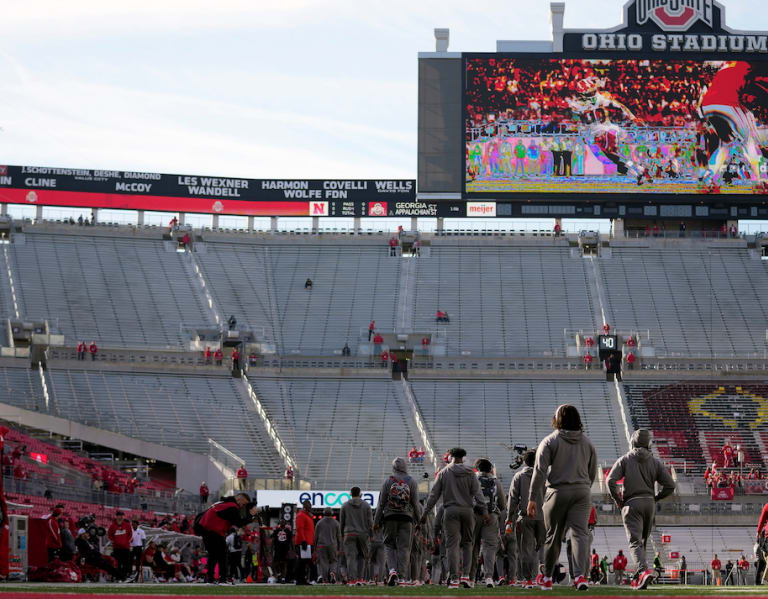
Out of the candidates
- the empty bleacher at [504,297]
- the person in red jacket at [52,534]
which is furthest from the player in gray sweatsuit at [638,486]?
the empty bleacher at [504,297]

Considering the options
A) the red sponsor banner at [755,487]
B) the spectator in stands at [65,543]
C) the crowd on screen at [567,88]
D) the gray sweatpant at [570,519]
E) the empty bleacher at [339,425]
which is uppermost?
the crowd on screen at [567,88]

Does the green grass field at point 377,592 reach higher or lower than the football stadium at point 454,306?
lower

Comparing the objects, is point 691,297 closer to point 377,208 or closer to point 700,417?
point 700,417

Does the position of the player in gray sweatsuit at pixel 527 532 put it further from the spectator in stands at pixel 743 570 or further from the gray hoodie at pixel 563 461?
the spectator in stands at pixel 743 570

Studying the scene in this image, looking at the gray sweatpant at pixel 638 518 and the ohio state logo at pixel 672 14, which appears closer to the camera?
the gray sweatpant at pixel 638 518

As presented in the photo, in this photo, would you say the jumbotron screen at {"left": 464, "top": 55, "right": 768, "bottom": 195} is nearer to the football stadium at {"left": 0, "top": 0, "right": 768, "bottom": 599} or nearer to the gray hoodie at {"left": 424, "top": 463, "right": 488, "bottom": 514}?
the football stadium at {"left": 0, "top": 0, "right": 768, "bottom": 599}

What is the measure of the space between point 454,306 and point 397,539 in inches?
1685

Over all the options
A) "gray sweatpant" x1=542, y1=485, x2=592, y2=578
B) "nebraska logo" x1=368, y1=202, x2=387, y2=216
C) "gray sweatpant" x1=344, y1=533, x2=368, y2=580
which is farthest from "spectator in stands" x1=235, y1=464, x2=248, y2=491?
"gray sweatpant" x1=542, y1=485, x2=592, y2=578

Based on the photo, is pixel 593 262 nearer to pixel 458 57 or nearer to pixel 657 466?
pixel 458 57

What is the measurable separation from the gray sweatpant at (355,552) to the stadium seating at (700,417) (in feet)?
95.1

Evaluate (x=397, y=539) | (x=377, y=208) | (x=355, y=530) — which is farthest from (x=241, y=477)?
(x=377, y=208)

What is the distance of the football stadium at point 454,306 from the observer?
150 feet

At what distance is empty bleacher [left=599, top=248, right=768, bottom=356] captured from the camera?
187ft

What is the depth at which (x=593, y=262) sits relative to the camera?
63.1m
